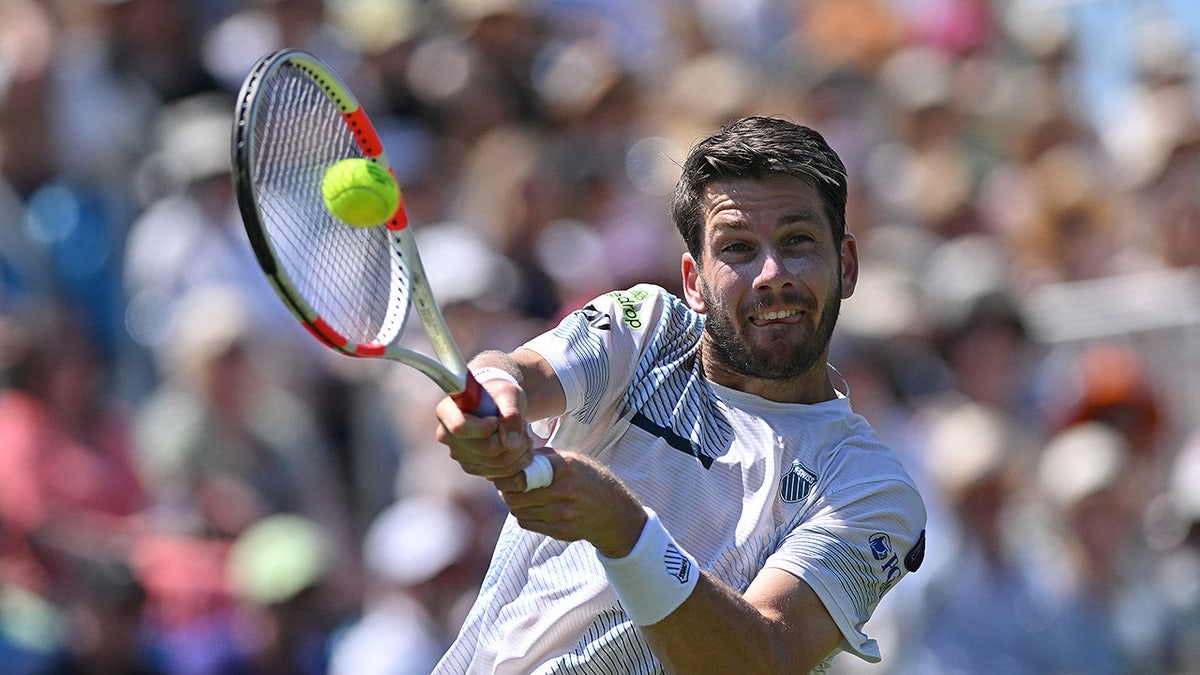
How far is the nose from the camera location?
12.9 ft

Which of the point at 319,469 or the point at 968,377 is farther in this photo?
the point at 968,377

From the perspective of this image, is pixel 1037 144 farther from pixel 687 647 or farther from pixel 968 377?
pixel 687 647

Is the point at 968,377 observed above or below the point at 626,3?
below

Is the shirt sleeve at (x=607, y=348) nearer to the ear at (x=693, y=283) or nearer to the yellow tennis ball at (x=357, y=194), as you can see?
the ear at (x=693, y=283)

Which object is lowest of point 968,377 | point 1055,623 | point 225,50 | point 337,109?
point 1055,623

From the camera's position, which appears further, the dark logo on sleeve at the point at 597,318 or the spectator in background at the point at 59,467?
the spectator in background at the point at 59,467

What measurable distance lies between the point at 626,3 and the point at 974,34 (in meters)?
2.03

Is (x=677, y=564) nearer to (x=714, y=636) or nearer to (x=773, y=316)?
(x=714, y=636)

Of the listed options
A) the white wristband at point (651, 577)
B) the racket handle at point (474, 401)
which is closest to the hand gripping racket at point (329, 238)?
the racket handle at point (474, 401)

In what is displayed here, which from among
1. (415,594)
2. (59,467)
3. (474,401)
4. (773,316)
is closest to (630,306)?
(773,316)

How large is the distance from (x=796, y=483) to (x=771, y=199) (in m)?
0.62

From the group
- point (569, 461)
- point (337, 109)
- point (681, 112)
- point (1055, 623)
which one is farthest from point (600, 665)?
point (681, 112)

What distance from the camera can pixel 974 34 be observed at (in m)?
10.5

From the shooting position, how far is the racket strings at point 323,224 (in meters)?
3.70
